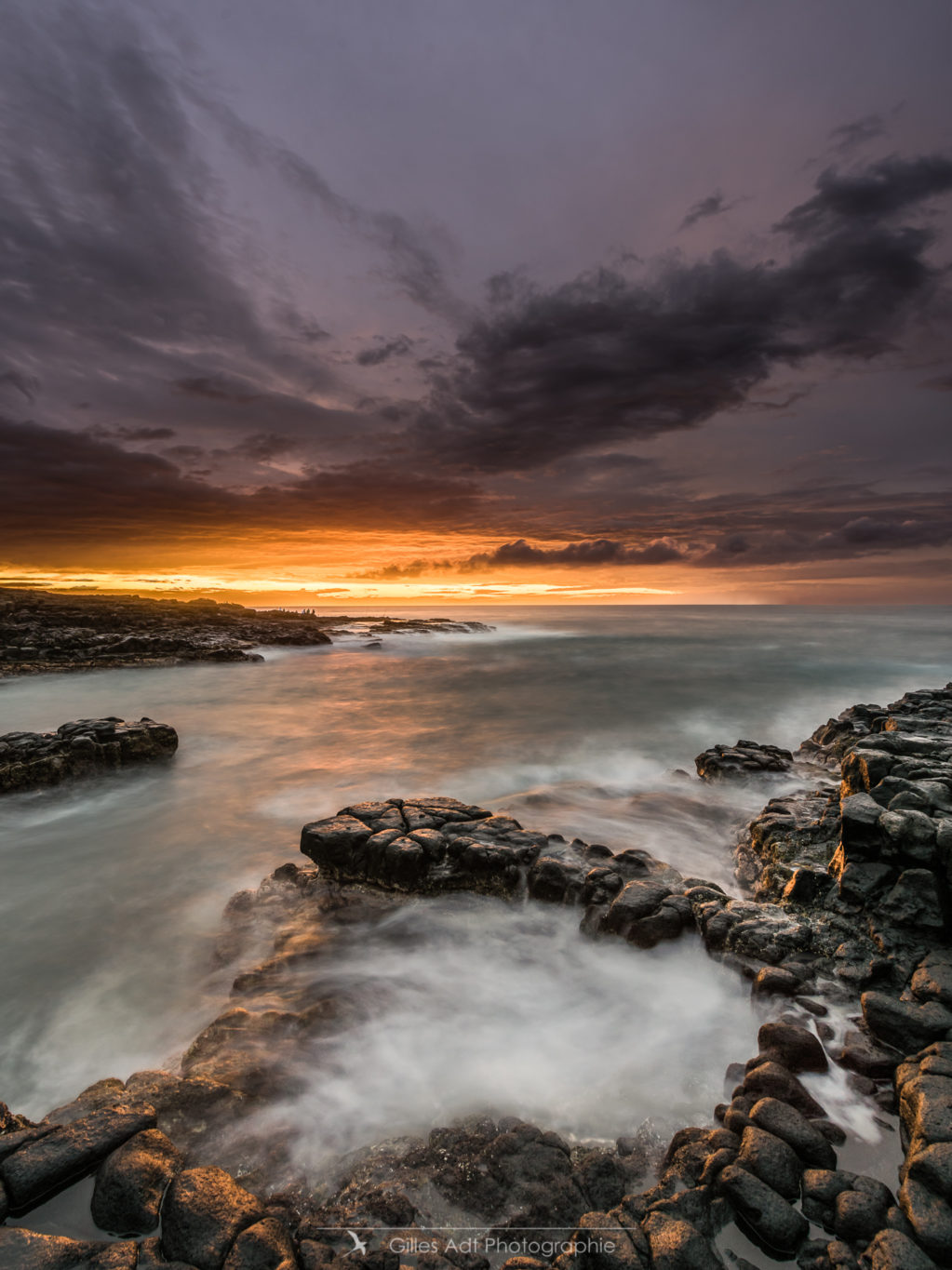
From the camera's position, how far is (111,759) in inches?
462

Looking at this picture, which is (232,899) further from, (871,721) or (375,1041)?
(871,721)

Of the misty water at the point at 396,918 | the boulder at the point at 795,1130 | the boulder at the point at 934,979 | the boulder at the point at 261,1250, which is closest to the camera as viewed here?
the boulder at the point at 261,1250

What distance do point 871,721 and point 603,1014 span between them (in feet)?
35.5

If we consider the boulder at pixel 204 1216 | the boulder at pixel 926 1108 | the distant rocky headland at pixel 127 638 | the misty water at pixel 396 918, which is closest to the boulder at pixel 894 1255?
the boulder at pixel 926 1108

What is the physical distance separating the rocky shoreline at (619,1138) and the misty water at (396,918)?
34 centimetres

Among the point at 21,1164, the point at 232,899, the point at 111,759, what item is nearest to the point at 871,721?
the point at 232,899

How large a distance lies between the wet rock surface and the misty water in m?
0.44

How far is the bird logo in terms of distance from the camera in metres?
2.82

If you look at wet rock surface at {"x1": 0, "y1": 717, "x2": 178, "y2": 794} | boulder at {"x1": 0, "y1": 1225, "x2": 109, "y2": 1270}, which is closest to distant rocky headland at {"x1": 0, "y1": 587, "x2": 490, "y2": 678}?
wet rock surface at {"x1": 0, "y1": 717, "x2": 178, "y2": 794}

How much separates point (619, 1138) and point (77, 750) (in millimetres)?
11966

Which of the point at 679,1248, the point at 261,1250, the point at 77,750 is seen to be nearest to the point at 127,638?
the point at 77,750

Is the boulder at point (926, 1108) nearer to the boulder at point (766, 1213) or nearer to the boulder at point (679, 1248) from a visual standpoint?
the boulder at point (766, 1213)

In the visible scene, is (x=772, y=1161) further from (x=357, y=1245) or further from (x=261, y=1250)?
(x=261, y=1250)

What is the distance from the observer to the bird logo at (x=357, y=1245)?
2.82m
